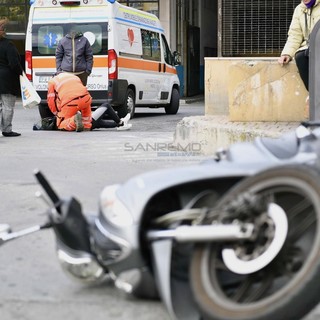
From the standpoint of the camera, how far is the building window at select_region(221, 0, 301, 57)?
72.8 ft

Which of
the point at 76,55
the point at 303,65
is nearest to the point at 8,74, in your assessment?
the point at 76,55

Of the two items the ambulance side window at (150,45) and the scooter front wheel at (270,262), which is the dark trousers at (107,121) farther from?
the scooter front wheel at (270,262)

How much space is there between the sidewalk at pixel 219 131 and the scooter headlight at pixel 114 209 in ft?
15.8

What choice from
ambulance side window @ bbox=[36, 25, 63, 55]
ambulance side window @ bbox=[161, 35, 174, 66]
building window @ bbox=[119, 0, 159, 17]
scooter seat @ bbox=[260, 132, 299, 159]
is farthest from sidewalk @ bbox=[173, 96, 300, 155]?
building window @ bbox=[119, 0, 159, 17]

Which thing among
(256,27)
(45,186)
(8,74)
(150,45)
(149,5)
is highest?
(149,5)

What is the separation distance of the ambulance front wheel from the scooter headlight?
41.1 ft

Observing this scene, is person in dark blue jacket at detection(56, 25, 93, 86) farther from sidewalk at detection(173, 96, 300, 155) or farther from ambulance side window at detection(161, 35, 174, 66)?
ambulance side window at detection(161, 35, 174, 66)

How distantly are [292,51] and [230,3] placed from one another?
14191 millimetres

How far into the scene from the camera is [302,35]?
930 centimetres

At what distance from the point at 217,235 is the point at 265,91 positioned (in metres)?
6.64

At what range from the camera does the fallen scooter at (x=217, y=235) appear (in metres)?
3.30

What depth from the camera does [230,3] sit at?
23.1 m

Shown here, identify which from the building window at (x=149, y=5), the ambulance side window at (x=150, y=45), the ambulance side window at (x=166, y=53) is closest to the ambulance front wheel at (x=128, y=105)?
the ambulance side window at (x=150, y=45)

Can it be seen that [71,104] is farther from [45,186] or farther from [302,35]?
[45,186]
